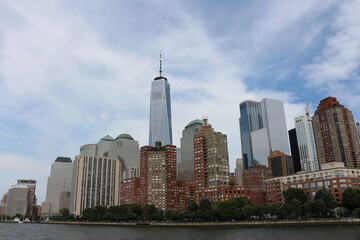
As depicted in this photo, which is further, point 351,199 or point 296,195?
point 296,195

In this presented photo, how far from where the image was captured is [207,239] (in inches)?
4488

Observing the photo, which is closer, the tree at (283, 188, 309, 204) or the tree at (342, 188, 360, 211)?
the tree at (342, 188, 360, 211)

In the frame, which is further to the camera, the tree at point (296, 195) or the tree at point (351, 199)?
the tree at point (296, 195)

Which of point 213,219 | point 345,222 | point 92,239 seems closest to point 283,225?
point 345,222

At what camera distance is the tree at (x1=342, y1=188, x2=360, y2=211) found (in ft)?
585

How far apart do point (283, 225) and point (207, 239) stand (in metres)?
61.9

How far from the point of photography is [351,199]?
179875mm

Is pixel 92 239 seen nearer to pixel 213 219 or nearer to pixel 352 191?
pixel 213 219

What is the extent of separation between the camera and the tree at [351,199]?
178 meters

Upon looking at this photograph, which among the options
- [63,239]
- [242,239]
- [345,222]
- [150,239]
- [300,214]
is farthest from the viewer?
[300,214]

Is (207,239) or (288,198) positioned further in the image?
(288,198)

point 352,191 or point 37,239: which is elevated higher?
point 352,191

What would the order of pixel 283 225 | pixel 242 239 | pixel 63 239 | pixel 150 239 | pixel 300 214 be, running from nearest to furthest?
pixel 242 239, pixel 150 239, pixel 63 239, pixel 283 225, pixel 300 214

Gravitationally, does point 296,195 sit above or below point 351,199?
above
